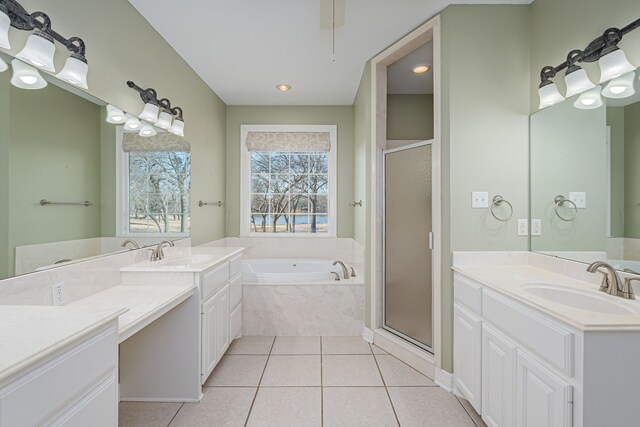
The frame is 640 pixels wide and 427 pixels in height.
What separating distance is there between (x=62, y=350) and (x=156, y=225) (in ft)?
5.25

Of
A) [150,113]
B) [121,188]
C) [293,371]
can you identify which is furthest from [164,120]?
[293,371]

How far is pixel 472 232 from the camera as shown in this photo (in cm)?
211

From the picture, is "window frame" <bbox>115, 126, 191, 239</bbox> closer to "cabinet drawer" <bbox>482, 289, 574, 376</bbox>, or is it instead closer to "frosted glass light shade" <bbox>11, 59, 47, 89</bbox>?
"frosted glass light shade" <bbox>11, 59, 47, 89</bbox>

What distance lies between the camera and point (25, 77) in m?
1.31

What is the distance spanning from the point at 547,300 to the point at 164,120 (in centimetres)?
278

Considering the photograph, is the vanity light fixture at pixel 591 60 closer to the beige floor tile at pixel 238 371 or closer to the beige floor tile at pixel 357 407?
the beige floor tile at pixel 357 407

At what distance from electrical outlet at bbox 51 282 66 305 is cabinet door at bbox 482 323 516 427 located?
2189 millimetres

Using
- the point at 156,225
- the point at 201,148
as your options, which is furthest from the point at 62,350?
the point at 201,148

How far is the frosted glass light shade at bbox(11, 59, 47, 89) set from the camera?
1.27 m

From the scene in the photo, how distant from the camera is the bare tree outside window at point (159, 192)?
6.70 ft

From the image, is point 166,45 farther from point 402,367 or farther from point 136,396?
point 402,367

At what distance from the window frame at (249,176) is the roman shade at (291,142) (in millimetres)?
61

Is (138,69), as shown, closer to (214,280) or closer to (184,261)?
(184,261)

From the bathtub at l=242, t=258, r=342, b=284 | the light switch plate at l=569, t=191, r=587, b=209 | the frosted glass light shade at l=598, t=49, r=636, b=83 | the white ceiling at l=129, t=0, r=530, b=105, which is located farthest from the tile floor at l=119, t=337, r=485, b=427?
the white ceiling at l=129, t=0, r=530, b=105
